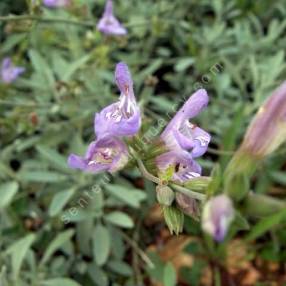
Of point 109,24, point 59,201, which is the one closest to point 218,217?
point 59,201

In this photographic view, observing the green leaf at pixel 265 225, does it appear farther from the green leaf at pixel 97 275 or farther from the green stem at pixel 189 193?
the green stem at pixel 189 193

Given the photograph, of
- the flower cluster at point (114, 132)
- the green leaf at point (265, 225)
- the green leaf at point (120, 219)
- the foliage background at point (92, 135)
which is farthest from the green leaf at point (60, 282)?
the flower cluster at point (114, 132)

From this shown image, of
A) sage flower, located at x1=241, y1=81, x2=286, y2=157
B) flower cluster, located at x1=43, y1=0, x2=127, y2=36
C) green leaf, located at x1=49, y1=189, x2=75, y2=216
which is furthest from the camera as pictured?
flower cluster, located at x1=43, y1=0, x2=127, y2=36

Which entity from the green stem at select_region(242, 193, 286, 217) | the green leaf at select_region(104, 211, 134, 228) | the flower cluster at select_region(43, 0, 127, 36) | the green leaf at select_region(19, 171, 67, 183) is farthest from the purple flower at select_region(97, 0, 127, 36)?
the green stem at select_region(242, 193, 286, 217)

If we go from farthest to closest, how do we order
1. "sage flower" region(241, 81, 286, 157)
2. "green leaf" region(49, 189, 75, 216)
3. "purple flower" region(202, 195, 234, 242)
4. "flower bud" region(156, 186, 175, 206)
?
1. "green leaf" region(49, 189, 75, 216)
2. "flower bud" region(156, 186, 175, 206)
3. "sage flower" region(241, 81, 286, 157)
4. "purple flower" region(202, 195, 234, 242)

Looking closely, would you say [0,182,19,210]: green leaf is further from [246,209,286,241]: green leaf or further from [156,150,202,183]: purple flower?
[156,150,202,183]: purple flower

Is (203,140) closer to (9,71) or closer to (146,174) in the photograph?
(146,174)

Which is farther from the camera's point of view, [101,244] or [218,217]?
[101,244]
